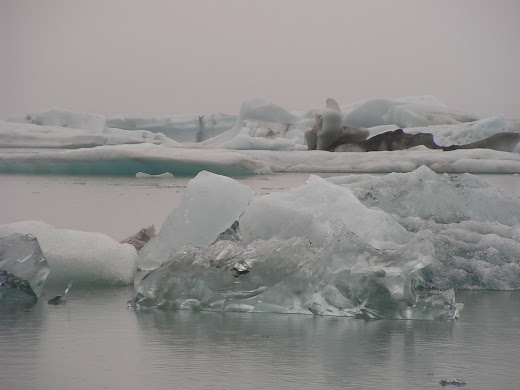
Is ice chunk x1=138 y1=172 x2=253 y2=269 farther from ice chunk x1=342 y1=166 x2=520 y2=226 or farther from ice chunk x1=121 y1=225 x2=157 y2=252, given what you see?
ice chunk x1=342 y1=166 x2=520 y2=226

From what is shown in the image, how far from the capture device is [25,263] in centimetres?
335

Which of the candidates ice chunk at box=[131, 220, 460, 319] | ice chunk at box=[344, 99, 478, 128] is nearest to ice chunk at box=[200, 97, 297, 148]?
ice chunk at box=[344, 99, 478, 128]

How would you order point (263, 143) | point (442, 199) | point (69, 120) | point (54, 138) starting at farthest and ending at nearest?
1. point (69, 120)
2. point (54, 138)
3. point (263, 143)
4. point (442, 199)

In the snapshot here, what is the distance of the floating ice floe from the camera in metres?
2.98

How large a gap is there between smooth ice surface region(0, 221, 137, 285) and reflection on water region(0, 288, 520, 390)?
49 centimetres

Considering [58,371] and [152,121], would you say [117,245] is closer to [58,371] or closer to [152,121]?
[58,371]

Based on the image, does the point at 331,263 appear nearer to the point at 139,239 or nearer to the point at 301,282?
the point at 301,282

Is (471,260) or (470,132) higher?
(470,132)

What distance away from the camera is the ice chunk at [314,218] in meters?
3.74

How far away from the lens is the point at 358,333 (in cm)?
265

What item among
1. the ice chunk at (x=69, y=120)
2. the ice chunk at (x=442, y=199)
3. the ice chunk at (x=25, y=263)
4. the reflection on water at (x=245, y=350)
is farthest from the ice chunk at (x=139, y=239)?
the ice chunk at (x=69, y=120)

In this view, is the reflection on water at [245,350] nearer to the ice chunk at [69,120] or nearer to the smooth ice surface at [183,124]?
the ice chunk at [69,120]

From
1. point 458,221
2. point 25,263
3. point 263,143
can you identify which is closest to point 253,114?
point 263,143

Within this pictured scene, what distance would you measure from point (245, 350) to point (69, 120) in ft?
77.4
